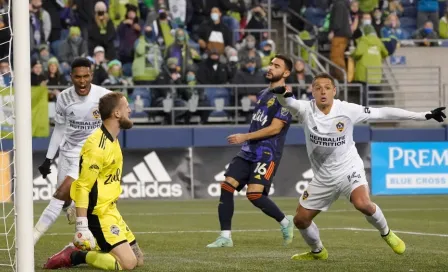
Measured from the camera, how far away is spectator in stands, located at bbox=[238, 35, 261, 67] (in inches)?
925

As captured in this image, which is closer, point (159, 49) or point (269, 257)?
point (269, 257)

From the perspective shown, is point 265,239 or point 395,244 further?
point 265,239

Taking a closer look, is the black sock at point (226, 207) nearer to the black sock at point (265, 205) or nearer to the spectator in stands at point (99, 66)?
the black sock at point (265, 205)

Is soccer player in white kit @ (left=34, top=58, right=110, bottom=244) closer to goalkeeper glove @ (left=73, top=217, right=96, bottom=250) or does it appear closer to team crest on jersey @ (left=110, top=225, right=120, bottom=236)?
team crest on jersey @ (left=110, top=225, right=120, bottom=236)

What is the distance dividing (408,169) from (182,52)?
17.3ft

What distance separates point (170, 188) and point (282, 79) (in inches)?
396

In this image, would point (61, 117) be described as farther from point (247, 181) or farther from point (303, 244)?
point (303, 244)

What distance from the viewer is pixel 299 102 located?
1041 centimetres

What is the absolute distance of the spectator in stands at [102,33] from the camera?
23.1 meters

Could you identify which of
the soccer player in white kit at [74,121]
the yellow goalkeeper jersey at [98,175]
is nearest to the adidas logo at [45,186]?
the soccer player in white kit at [74,121]

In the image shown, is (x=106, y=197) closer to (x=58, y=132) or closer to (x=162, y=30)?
(x=58, y=132)

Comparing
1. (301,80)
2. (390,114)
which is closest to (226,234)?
(390,114)

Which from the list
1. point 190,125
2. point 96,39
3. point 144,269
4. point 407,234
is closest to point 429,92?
point 190,125

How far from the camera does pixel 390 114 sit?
1029 centimetres
